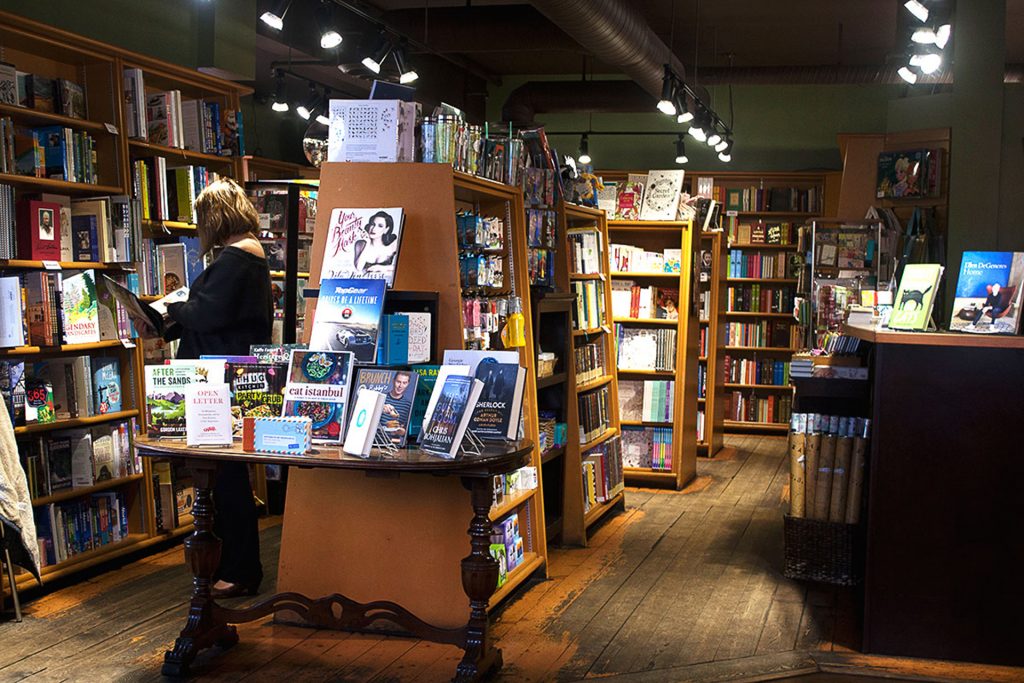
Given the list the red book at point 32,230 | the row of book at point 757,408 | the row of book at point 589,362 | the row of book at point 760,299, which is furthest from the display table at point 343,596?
the row of book at point 760,299

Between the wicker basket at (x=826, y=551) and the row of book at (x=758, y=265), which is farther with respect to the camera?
the row of book at (x=758, y=265)

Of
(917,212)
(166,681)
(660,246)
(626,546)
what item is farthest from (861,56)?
(166,681)

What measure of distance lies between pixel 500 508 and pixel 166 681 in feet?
4.98

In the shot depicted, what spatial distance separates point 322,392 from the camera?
3658 millimetres

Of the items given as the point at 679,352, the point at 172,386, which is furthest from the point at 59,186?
the point at 679,352

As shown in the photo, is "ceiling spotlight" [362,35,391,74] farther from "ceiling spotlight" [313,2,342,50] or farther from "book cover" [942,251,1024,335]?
"book cover" [942,251,1024,335]

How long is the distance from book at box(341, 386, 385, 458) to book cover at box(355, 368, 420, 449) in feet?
0.20

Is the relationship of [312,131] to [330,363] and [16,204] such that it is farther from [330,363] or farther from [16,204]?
[330,363]

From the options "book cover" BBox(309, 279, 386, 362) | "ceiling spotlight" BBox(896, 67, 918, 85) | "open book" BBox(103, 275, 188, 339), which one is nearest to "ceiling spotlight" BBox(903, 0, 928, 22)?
"ceiling spotlight" BBox(896, 67, 918, 85)

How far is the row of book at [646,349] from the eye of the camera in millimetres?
7441

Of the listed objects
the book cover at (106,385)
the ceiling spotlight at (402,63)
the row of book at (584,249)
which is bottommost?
the book cover at (106,385)

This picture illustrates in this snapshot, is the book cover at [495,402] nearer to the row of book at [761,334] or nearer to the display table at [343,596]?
the display table at [343,596]

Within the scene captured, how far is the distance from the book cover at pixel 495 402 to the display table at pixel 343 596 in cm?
7

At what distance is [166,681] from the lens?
3678 mm
